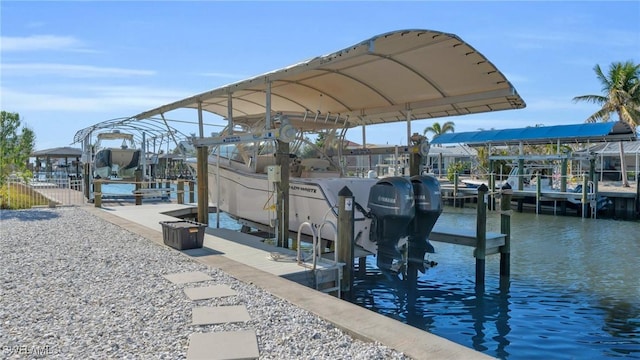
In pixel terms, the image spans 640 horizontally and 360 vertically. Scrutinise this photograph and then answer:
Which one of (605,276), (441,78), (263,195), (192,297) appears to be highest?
(441,78)

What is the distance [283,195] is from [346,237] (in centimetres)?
197

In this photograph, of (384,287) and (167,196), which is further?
(167,196)

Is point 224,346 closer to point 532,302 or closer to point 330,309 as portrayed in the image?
point 330,309

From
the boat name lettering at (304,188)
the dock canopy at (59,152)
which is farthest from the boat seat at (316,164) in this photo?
the dock canopy at (59,152)

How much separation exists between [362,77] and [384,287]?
14.4 ft

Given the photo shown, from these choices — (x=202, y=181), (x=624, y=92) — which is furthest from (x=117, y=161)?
(x=624, y=92)

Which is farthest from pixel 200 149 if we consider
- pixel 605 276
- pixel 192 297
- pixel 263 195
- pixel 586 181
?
pixel 586 181

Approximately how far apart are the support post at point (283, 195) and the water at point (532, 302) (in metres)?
1.88

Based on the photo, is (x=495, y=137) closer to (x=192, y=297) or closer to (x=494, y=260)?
(x=494, y=260)

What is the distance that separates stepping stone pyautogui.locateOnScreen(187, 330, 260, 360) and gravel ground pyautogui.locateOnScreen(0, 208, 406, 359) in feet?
0.26

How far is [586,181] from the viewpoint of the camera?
947 inches

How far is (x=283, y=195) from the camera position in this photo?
9367mm

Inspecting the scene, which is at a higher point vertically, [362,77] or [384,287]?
[362,77]

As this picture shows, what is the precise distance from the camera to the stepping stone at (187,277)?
6702mm
